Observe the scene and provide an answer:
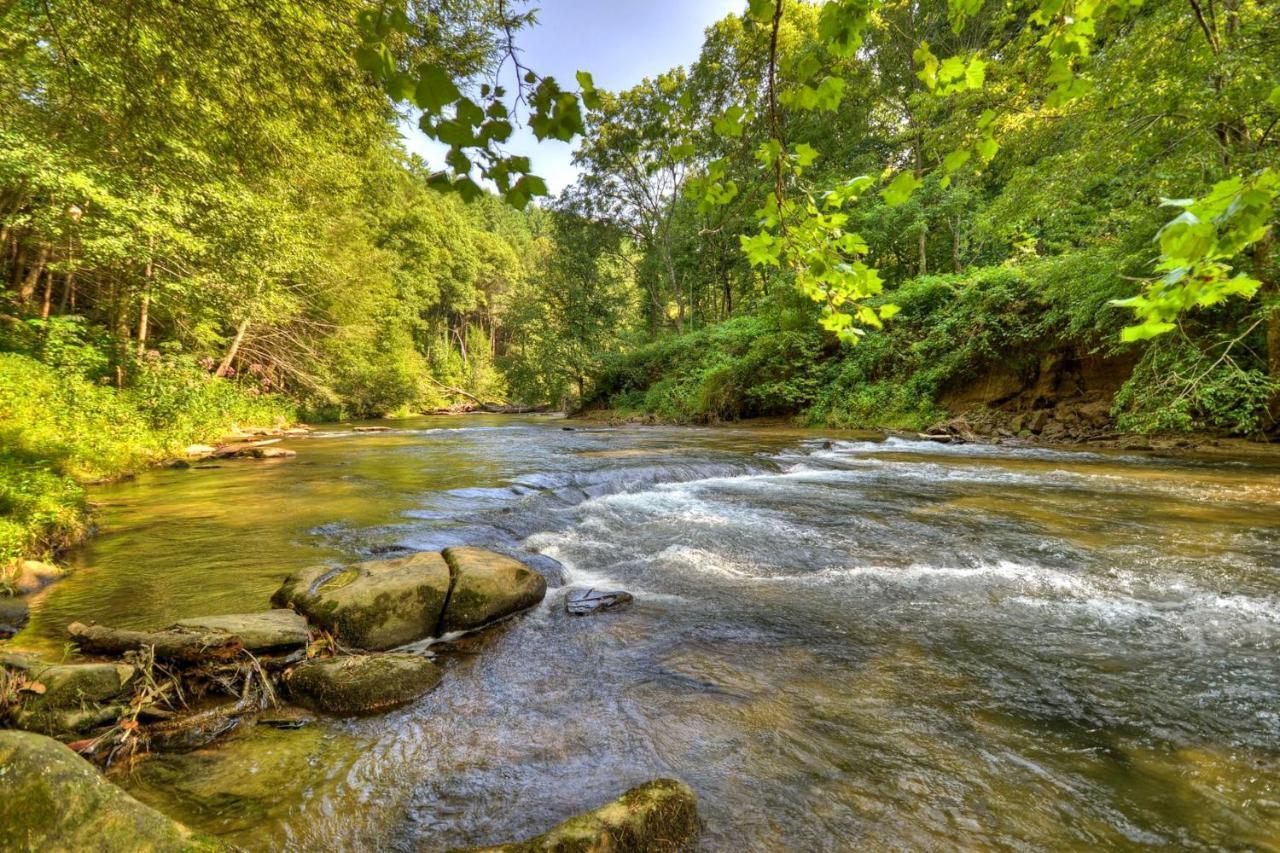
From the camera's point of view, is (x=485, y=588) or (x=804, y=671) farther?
(x=485, y=588)

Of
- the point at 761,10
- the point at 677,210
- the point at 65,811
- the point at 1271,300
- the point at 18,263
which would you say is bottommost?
the point at 65,811

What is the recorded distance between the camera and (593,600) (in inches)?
161

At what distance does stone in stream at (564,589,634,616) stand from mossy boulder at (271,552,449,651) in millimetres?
924

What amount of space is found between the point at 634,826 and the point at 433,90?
235 cm

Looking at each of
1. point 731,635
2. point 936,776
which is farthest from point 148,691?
point 936,776

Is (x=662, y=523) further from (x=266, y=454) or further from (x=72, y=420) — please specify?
(x=266, y=454)

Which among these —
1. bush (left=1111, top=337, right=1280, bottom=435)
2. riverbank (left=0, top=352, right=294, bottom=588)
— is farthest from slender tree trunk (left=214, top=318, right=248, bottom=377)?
bush (left=1111, top=337, right=1280, bottom=435)

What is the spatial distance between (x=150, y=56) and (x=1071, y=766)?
8001 millimetres

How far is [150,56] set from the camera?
181 inches

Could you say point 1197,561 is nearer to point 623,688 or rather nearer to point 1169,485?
point 1169,485

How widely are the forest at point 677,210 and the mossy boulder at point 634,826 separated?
1.82 metres

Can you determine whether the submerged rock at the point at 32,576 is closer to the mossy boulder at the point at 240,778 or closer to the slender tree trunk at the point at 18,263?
the mossy boulder at the point at 240,778

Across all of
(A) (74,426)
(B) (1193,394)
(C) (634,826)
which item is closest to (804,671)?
(C) (634,826)

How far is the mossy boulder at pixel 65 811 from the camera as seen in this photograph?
160 centimetres
